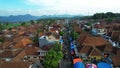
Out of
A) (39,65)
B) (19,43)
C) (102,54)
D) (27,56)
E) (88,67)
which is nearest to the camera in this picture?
(88,67)

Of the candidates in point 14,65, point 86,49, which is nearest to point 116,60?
point 86,49

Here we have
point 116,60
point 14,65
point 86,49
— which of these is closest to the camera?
point 14,65

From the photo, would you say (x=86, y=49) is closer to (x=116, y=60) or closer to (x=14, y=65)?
(x=116, y=60)

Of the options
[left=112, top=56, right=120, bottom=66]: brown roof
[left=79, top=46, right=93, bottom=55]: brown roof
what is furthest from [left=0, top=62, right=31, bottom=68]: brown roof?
[left=79, top=46, right=93, bottom=55]: brown roof

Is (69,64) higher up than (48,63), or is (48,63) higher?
(48,63)

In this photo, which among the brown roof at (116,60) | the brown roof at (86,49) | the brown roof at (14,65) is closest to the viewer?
the brown roof at (14,65)

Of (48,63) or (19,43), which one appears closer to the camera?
(48,63)

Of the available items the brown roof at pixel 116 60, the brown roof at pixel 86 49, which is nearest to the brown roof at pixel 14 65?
the brown roof at pixel 116 60

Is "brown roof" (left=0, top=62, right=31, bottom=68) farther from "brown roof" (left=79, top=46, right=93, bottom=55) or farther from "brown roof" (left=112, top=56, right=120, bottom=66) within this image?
"brown roof" (left=79, top=46, right=93, bottom=55)

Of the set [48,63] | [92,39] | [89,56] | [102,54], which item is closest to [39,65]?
[48,63]

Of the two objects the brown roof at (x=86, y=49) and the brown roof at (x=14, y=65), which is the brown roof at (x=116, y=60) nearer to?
the brown roof at (x=86, y=49)

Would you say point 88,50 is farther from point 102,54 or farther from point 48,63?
point 48,63
